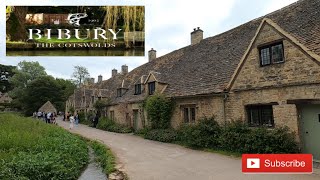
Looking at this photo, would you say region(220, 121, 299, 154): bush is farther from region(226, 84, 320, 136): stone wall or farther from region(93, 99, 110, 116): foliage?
region(93, 99, 110, 116): foliage

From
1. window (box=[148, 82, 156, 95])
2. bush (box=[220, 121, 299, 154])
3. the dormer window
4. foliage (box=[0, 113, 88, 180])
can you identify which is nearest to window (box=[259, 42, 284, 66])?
bush (box=[220, 121, 299, 154])

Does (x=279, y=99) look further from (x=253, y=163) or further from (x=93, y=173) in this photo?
(x=93, y=173)

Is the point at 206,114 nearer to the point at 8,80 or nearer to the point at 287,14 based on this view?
the point at 287,14

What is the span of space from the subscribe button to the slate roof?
14.9 feet

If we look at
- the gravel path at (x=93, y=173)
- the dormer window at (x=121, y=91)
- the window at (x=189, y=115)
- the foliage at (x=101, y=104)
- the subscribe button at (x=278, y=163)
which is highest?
the dormer window at (x=121, y=91)

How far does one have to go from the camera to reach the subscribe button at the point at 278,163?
Result: 9.86m

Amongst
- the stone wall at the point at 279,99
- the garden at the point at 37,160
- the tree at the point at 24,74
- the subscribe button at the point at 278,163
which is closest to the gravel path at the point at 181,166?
the subscribe button at the point at 278,163

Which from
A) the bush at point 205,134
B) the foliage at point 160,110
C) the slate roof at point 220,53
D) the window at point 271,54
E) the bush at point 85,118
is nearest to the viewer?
the window at point 271,54

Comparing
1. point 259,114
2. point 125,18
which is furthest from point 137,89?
point 125,18

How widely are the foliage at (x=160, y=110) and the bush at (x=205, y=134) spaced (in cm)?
436

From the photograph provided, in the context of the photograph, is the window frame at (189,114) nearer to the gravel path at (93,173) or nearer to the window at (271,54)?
the window at (271,54)

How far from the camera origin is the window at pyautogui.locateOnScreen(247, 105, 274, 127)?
13.5 meters

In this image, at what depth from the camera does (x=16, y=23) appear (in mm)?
10352

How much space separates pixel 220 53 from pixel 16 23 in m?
13.8
